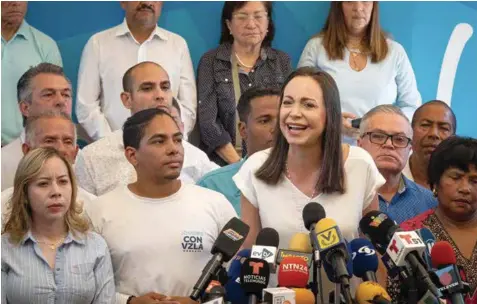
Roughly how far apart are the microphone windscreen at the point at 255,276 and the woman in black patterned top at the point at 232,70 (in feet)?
10.3

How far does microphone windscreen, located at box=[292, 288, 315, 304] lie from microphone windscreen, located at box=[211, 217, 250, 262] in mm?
328

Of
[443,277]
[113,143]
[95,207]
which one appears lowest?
[443,277]

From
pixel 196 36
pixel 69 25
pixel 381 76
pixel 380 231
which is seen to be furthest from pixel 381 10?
pixel 380 231

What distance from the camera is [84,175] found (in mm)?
6297

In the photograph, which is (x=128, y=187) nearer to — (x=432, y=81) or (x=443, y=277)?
(x=443, y=277)

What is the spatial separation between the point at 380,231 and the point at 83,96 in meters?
3.43

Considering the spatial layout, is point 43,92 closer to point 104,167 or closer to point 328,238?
point 104,167

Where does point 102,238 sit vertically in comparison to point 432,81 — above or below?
below

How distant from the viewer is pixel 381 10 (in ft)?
26.4

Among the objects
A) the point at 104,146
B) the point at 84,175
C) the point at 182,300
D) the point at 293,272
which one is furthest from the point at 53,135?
the point at 293,272

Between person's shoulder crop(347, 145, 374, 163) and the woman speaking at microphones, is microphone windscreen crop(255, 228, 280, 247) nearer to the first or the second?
the woman speaking at microphones

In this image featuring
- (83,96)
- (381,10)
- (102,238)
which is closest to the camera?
(102,238)

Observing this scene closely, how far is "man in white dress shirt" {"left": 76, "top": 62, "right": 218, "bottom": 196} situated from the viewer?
628 cm

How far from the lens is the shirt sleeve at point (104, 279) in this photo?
16.4ft
